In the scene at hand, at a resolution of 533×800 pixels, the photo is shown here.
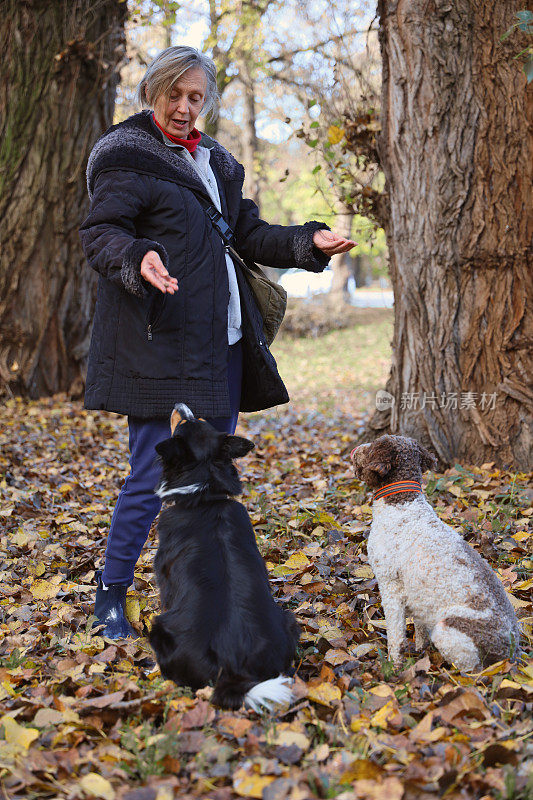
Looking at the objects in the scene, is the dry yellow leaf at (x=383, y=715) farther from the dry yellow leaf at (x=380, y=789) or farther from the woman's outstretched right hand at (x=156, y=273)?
the woman's outstretched right hand at (x=156, y=273)

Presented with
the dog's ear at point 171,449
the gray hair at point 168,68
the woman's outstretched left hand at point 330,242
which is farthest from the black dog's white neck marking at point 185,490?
the gray hair at point 168,68

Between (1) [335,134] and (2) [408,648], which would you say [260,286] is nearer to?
(2) [408,648]

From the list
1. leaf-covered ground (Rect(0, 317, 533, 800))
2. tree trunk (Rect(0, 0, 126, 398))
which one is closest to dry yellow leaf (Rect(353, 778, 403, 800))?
leaf-covered ground (Rect(0, 317, 533, 800))

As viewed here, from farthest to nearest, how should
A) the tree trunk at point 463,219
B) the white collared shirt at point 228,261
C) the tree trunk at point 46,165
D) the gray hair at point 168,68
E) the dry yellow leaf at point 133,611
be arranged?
the tree trunk at point 46,165 < the tree trunk at point 463,219 < the dry yellow leaf at point 133,611 < the white collared shirt at point 228,261 < the gray hair at point 168,68

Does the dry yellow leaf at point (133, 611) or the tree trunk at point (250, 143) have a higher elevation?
the tree trunk at point (250, 143)

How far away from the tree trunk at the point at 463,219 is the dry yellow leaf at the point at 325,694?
3434mm

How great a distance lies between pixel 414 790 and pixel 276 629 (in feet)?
2.97

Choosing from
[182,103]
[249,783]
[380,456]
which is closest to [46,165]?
[182,103]

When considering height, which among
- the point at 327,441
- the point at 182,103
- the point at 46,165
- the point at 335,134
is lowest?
the point at 327,441

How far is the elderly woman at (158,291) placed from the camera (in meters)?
3.34

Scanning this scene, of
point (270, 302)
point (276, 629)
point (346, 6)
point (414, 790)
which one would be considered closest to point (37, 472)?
point (270, 302)

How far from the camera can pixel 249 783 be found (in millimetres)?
2266

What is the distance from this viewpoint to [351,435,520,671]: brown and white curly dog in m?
2.98

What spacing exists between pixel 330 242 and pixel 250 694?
223 centimetres
